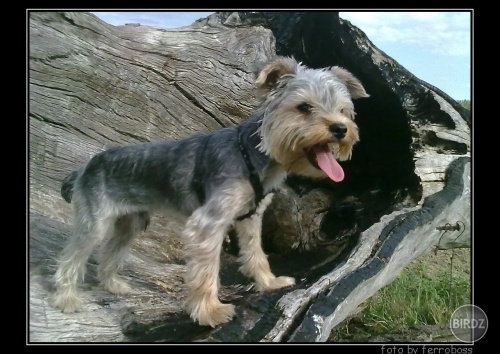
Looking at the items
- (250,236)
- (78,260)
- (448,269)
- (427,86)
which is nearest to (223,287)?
(250,236)

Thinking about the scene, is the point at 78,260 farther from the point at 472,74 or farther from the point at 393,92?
the point at 472,74

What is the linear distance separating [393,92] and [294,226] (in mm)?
1392

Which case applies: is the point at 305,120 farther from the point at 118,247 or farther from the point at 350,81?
the point at 118,247

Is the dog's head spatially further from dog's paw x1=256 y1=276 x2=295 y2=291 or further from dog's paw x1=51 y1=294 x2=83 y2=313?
dog's paw x1=51 y1=294 x2=83 y2=313

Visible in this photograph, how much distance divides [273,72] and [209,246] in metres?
1.25

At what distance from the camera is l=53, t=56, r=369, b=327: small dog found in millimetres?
3506

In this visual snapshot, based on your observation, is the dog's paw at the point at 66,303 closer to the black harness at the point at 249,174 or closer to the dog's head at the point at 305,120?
the black harness at the point at 249,174

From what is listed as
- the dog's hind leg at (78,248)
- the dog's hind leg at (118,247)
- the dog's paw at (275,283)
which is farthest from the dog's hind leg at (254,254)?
the dog's hind leg at (78,248)

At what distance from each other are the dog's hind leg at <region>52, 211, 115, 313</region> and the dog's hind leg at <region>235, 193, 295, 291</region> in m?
1.00

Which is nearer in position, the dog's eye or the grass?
the dog's eye

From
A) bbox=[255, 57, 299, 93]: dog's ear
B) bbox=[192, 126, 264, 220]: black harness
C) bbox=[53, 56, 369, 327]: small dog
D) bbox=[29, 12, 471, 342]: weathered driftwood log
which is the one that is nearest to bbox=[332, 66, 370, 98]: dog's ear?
bbox=[53, 56, 369, 327]: small dog

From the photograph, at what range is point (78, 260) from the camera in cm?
396

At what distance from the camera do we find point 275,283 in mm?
4016

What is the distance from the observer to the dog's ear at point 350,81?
3762 millimetres
